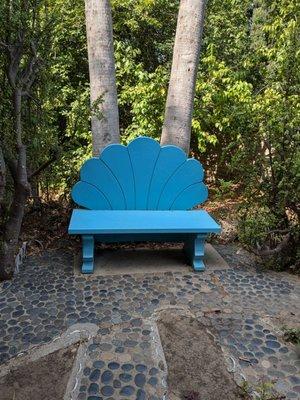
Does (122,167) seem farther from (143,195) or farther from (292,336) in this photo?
(292,336)

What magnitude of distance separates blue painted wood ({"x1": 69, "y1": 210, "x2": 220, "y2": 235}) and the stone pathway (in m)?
0.46

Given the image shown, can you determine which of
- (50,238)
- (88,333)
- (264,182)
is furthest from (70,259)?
(264,182)

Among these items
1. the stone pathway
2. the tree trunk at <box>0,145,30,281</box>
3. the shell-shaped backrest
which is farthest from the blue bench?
the tree trunk at <box>0,145,30,281</box>

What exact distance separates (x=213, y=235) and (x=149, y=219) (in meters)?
1.16

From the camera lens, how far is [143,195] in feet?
12.3

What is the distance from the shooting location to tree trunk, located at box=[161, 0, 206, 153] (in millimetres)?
3871

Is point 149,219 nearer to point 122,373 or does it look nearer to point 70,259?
point 70,259

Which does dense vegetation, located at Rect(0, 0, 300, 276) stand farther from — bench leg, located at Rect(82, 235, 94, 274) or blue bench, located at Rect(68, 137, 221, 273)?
bench leg, located at Rect(82, 235, 94, 274)

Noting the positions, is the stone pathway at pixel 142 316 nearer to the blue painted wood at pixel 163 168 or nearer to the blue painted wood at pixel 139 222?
the blue painted wood at pixel 139 222

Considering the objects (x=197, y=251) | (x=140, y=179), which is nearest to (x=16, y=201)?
(x=140, y=179)

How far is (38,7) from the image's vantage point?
9.02ft

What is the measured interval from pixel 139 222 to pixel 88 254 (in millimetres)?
550

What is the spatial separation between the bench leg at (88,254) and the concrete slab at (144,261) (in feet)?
0.25

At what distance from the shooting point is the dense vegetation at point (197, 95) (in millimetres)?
2986
